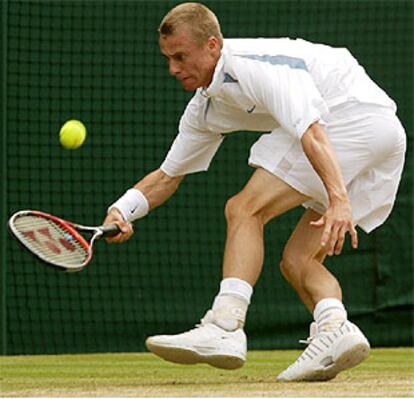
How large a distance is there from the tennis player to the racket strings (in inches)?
14.4

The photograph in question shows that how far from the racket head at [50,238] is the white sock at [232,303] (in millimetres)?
470

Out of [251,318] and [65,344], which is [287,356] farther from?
[65,344]

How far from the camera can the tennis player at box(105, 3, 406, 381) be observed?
13.5 ft

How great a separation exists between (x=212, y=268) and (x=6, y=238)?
1.20 m

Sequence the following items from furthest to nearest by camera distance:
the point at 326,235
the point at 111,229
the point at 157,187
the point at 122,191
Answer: the point at 122,191
the point at 157,187
the point at 111,229
the point at 326,235

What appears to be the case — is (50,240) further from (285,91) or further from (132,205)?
(285,91)

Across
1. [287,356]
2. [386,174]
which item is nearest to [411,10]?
[287,356]

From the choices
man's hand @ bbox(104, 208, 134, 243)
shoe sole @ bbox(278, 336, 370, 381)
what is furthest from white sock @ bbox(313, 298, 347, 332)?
man's hand @ bbox(104, 208, 134, 243)

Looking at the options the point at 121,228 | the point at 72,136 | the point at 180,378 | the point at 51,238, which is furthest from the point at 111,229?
the point at 72,136

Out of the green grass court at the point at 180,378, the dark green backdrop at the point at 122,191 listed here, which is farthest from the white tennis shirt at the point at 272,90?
the dark green backdrop at the point at 122,191

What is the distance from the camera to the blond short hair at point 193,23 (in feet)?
13.9

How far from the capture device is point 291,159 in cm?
429

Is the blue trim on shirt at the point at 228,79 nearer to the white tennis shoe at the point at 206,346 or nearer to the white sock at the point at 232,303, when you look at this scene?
the white sock at the point at 232,303

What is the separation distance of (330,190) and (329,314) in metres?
0.51
